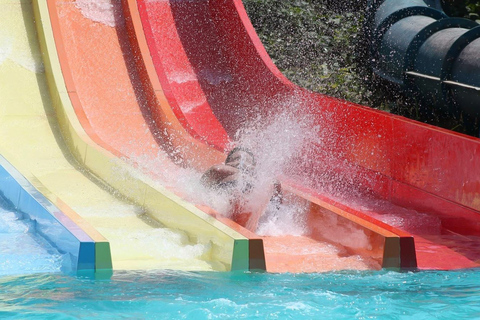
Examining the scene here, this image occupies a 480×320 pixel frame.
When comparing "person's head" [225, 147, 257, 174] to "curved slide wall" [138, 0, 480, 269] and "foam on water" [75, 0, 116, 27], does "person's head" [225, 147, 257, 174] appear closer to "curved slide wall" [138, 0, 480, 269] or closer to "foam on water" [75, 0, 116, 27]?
"curved slide wall" [138, 0, 480, 269]

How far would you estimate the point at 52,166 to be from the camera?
512 centimetres

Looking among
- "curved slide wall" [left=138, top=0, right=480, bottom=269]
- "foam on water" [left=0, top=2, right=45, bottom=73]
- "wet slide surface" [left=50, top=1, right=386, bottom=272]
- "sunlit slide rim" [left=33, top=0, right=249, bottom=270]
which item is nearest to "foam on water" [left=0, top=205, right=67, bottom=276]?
"sunlit slide rim" [left=33, top=0, right=249, bottom=270]

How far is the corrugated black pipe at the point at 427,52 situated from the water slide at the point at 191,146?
0.89 metres

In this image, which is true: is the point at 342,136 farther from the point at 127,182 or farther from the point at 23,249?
the point at 23,249

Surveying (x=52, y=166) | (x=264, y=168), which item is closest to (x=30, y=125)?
(x=52, y=166)

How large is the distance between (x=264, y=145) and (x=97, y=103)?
5.06 ft

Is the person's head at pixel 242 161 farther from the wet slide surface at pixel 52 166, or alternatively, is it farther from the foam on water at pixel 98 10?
the foam on water at pixel 98 10

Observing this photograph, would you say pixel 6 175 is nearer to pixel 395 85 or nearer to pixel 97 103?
pixel 97 103

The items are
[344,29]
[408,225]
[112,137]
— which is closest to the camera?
[408,225]

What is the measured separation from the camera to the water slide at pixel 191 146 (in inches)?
148

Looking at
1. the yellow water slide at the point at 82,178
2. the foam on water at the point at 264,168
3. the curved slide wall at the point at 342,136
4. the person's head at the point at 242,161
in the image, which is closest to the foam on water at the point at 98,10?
the curved slide wall at the point at 342,136

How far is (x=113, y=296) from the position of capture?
9.86 feet

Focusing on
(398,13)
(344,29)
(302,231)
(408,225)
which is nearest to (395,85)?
(398,13)

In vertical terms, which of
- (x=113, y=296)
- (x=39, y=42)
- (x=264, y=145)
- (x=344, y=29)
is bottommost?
(x=113, y=296)
